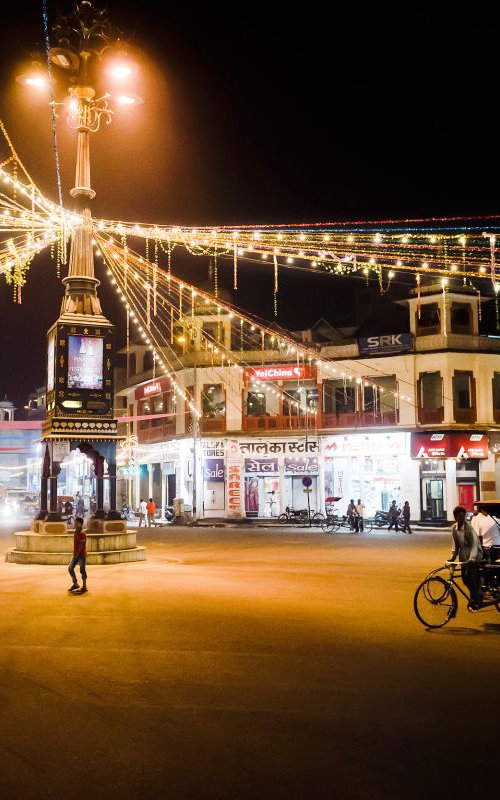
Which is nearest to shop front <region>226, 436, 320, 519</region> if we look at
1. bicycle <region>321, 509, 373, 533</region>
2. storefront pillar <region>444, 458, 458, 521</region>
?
bicycle <region>321, 509, 373, 533</region>

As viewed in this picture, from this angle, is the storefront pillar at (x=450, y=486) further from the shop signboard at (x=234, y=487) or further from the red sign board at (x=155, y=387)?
the red sign board at (x=155, y=387)

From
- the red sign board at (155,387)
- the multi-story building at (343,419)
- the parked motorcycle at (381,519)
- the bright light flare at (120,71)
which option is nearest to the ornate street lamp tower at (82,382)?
the bright light flare at (120,71)

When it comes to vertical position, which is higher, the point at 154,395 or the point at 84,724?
the point at 154,395

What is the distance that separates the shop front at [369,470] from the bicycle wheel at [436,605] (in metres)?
28.2

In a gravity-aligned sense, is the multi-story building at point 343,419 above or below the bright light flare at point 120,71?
below

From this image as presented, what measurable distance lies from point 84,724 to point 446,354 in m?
34.4

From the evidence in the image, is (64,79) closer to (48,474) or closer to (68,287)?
(68,287)

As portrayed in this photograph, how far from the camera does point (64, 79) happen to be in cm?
1984

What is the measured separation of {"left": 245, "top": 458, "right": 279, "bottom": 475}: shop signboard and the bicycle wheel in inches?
1239

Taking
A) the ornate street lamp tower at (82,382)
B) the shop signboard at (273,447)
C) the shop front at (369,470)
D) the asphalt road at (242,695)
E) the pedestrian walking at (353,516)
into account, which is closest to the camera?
the asphalt road at (242,695)

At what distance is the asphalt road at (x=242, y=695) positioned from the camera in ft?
16.6

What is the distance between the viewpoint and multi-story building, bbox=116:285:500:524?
3812 cm

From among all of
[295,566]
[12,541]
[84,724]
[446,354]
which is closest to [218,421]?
[446,354]

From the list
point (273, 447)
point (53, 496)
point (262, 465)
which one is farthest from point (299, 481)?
point (53, 496)
